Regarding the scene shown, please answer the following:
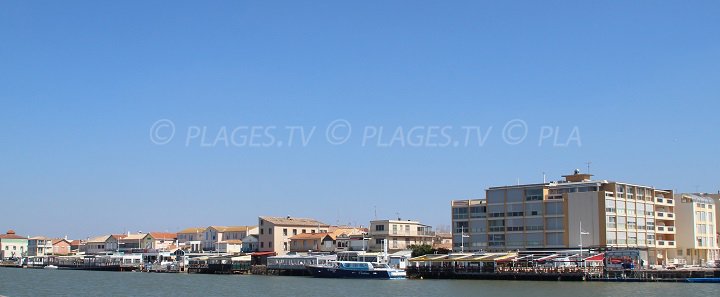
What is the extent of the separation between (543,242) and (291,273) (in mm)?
29629

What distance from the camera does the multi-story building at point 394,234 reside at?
10900 centimetres

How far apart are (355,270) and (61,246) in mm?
106283

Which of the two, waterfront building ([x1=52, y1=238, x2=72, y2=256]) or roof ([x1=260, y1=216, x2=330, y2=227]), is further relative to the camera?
waterfront building ([x1=52, y1=238, x2=72, y2=256])

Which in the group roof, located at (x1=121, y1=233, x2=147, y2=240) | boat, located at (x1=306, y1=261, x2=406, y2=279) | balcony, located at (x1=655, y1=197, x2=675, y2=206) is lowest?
boat, located at (x1=306, y1=261, x2=406, y2=279)

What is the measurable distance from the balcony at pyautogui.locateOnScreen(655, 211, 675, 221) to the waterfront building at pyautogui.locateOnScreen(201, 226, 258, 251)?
61.2 m

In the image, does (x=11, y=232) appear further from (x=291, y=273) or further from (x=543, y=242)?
(x=543, y=242)

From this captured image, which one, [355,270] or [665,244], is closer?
[355,270]

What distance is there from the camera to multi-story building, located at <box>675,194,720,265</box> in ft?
306

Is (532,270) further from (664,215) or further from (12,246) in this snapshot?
(12,246)

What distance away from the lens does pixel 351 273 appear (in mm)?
88750

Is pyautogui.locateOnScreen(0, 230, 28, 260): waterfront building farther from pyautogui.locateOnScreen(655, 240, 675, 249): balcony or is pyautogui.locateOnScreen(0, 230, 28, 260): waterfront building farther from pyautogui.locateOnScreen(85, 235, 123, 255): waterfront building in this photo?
pyautogui.locateOnScreen(655, 240, 675, 249): balcony

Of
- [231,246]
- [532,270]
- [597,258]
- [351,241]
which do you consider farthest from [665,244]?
[231,246]

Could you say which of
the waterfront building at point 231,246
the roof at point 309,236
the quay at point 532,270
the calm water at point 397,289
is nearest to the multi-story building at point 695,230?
the quay at point 532,270

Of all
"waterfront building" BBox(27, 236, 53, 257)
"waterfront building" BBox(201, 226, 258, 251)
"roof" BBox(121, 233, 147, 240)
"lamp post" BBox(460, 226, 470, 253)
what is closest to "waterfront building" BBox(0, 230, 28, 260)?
"waterfront building" BBox(27, 236, 53, 257)
